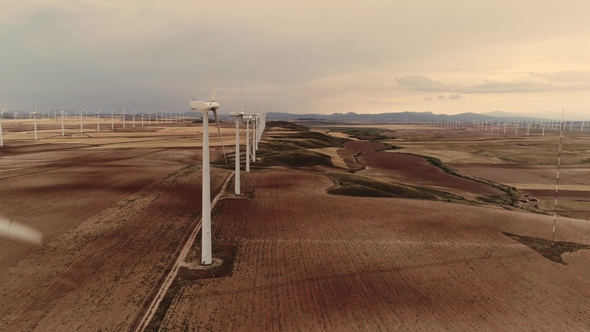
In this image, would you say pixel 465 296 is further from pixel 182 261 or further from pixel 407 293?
pixel 182 261

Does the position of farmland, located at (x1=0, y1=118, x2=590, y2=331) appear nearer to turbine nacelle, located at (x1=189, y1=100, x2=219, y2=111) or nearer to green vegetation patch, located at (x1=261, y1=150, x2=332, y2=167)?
turbine nacelle, located at (x1=189, y1=100, x2=219, y2=111)

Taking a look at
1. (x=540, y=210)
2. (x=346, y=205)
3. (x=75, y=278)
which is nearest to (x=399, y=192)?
(x=346, y=205)

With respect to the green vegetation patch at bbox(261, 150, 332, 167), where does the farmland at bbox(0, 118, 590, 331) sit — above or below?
below

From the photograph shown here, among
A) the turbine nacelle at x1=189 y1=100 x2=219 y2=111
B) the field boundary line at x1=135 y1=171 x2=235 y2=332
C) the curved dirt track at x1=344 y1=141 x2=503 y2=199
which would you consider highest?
the turbine nacelle at x1=189 y1=100 x2=219 y2=111

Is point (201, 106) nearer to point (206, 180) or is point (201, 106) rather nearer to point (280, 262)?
point (206, 180)

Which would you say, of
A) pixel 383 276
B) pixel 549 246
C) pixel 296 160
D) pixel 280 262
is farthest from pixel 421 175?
pixel 280 262

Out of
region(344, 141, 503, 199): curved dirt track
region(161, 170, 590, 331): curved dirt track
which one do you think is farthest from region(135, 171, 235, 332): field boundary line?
region(344, 141, 503, 199): curved dirt track
